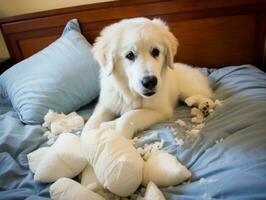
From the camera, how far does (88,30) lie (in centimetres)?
202

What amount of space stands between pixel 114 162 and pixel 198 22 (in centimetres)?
129

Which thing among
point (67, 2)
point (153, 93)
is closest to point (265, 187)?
point (153, 93)

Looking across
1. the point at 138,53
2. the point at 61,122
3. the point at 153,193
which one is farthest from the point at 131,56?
the point at 153,193

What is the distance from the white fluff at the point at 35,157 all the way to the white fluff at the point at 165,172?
1.48ft

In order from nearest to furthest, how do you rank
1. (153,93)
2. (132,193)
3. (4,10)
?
(132,193) → (153,93) → (4,10)

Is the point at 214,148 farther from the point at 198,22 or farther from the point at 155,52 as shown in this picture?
the point at 198,22

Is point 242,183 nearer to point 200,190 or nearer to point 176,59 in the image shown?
point 200,190

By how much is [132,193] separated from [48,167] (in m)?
0.33

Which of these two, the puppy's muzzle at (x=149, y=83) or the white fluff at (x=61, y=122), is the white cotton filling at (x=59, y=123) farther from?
the puppy's muzzle at (x=149, y=83)

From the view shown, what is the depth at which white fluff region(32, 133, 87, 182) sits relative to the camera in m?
1.02

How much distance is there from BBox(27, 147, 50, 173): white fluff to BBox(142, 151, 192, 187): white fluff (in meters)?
0.45

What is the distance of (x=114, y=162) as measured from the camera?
3.02 ft

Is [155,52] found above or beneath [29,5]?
beneath

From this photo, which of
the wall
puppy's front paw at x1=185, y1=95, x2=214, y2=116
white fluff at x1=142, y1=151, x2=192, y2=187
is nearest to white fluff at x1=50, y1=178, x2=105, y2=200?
white fluff at x1=142, y1=151, x2=192, y2=187
